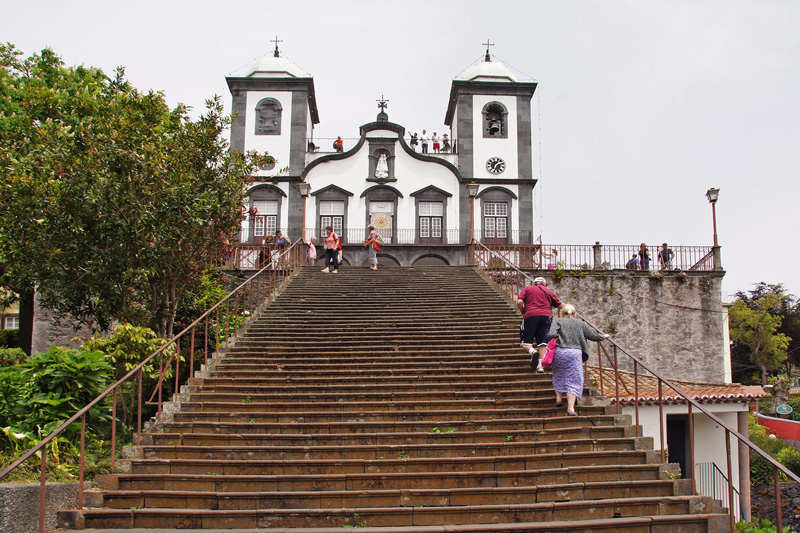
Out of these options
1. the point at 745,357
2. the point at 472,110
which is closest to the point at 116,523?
the point at 472,110

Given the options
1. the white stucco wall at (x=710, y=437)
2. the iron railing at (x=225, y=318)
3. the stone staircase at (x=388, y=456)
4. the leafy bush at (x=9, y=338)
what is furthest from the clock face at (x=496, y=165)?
the leafy bush at (x=9, y=338)

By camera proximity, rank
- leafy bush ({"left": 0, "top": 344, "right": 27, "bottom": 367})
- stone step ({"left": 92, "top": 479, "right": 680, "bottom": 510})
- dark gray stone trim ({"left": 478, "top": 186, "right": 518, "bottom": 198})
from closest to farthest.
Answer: stone step ({"left": 92, "top": 479, "right": 680, "bottom": 510}), leafy bush ({"left": 0, "top": 344, "right": 27, "bottom": 367}), dark gray stone trim ({"left": 478, "top": 186, "right": 518, "bottom": 198})

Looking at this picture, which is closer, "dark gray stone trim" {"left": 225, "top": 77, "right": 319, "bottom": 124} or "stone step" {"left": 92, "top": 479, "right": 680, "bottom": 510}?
"stone step" {"left": 92, "top": 479, "right": 680, "bottom": 510}

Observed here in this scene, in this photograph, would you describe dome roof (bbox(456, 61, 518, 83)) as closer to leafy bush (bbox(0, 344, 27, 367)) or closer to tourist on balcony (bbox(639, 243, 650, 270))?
tourist on balcony (bbox(639, 243, 650, 270))

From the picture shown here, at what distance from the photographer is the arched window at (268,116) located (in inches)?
1104

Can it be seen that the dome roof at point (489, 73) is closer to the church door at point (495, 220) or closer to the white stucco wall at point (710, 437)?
the church door at point (495, 220)

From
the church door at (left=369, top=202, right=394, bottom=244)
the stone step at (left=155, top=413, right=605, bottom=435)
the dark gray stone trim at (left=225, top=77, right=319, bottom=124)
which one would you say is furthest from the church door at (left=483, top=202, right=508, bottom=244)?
the stone step at (left=155, top=413, right=605, bottom=435)

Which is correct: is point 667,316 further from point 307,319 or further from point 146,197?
point 146,197

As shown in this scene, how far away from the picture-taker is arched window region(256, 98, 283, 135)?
2803 cm

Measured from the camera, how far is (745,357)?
134 ft

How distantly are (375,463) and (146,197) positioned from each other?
6342 millimetres

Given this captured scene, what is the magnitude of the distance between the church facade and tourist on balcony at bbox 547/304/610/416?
17903mm

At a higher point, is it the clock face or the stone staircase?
the clock face

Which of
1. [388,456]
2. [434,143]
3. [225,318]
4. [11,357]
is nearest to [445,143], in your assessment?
[434,143]
